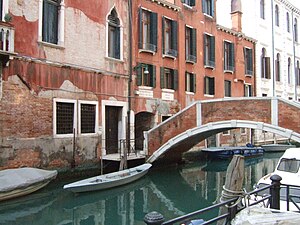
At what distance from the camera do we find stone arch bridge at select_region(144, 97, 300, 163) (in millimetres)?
9578

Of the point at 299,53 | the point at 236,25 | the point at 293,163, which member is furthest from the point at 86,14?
the point at 299,53

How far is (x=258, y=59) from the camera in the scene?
62.8 ft

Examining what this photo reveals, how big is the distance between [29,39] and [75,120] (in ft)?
8.07

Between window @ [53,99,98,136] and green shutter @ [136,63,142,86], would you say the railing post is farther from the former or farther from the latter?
green shutter @ [136,63,142,86]

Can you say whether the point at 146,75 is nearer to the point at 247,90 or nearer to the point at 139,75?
the point at 139,75

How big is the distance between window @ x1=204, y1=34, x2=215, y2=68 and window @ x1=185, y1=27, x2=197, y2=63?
99 cm

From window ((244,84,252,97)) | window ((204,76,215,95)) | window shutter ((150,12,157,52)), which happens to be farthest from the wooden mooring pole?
window ((244,84,252,97))

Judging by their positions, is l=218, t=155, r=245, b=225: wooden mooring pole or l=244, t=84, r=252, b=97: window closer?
l=218, t=155, r=245, b=225: wooden mooring pole

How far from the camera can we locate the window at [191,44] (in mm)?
14258

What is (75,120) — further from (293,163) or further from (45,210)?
(293,163)

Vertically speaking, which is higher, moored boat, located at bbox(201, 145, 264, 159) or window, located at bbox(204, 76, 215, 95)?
window, located at bbox(204, 76, 215, 95)

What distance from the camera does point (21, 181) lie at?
7.30 m

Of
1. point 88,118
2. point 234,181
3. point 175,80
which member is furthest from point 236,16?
point 234,181

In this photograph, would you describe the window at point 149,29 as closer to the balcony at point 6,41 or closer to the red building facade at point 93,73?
the red building facade at point 93,73
